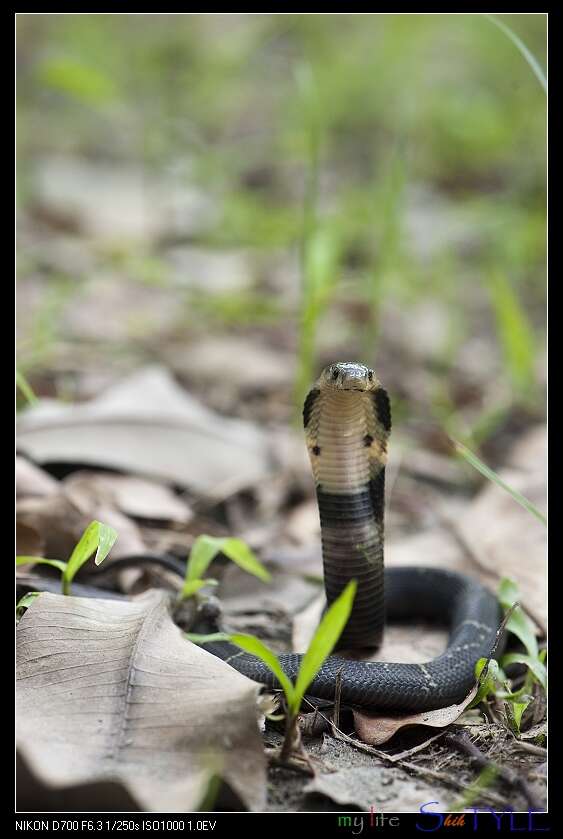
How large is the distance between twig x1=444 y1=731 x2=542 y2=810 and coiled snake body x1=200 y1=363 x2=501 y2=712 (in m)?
0.19

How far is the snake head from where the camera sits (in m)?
3.18

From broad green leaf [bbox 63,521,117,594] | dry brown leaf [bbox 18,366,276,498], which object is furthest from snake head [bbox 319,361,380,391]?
dry brown leaf [bbox 18,366,276,498]

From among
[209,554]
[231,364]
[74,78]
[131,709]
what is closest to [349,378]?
[209,554]

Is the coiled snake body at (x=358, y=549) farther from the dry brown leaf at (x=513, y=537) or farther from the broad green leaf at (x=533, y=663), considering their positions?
the dry brown leaf at (x=513, y=537)

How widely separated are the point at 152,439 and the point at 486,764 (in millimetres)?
2827

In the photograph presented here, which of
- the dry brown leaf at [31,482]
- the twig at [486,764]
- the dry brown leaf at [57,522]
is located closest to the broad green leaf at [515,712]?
the twig at [486,764]

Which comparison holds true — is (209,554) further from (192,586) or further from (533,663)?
(533,663)

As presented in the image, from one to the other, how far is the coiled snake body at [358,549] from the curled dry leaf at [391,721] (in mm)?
35

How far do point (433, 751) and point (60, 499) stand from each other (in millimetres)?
1944

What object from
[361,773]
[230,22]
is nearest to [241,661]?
[361,773]

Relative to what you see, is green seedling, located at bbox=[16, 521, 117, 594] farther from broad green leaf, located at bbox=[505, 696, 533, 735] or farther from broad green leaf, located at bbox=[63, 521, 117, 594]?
broad green leaf, located at bbox=[505, 696, 533, 735]
